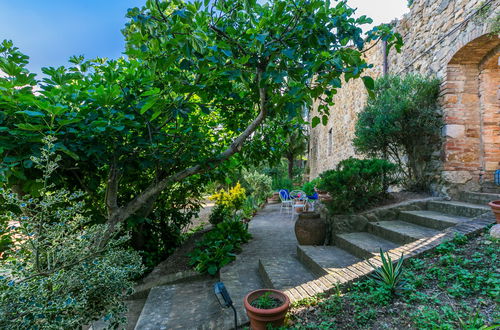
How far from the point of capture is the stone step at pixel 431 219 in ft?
9.71

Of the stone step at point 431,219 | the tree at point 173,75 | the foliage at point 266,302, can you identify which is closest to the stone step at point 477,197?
the stone step at point 431,219

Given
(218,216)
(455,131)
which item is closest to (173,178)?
(218,216)

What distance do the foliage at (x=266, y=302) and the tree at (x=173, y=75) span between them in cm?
144

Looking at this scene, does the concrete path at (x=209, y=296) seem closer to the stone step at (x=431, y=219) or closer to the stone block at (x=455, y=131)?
the stone step at (x=431, y=219)

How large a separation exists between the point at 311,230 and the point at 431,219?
5.00 feet

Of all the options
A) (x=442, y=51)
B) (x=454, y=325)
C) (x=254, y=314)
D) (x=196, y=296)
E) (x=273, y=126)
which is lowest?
(x=196, y=296)

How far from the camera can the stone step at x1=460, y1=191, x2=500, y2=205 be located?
333cm

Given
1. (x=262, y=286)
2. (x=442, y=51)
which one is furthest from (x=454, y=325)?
(x=442, y=51)

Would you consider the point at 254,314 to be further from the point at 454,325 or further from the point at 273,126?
the point at 273,126

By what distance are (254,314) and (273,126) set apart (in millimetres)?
2405

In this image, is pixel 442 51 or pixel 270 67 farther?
pixel 442 51

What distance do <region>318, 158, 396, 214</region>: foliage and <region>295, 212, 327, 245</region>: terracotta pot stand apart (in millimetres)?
326

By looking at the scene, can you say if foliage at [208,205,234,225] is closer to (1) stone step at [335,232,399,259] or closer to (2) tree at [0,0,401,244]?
(1) stone step at [335,232,399,259]

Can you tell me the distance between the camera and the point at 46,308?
1204mm
